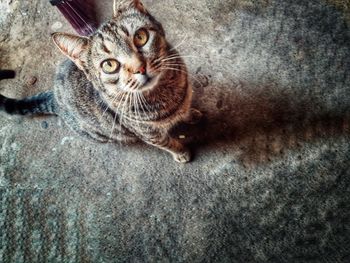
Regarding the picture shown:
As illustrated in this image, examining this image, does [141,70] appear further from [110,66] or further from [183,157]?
[183,157]

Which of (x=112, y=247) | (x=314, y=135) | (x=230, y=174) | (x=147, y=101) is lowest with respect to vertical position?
(x=112, y=247)

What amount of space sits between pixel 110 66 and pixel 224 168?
2.84 feet

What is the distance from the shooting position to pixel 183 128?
195 cm

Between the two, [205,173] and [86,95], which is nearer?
[86,95]

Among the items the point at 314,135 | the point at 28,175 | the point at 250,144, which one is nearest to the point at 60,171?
the point at 28,175

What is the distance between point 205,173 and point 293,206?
0.50m

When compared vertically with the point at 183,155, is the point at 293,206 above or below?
below

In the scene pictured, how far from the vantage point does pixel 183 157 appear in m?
1.83

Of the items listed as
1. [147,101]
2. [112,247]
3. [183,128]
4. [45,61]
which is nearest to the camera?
[147,101]

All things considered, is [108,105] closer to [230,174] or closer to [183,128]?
[183,128]

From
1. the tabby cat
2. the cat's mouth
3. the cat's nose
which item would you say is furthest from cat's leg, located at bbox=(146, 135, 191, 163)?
the cat's nose

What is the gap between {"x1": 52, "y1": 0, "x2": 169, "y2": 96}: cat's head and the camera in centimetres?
137

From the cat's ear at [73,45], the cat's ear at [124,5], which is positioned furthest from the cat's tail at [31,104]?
the cat's ear at [124,5]

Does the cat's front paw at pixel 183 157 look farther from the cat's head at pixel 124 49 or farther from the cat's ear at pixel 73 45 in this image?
the cat's ear at pixel 73 45
